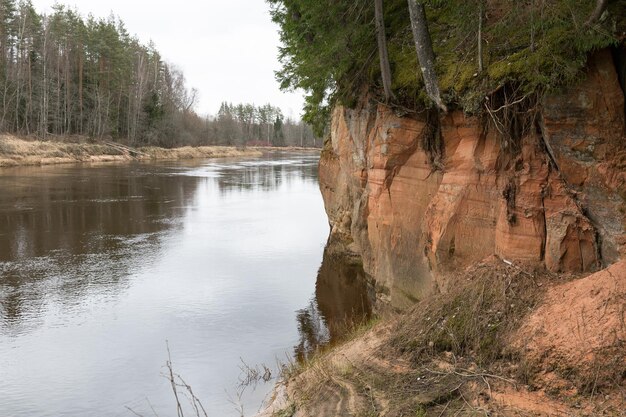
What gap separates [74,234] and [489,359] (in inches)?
753

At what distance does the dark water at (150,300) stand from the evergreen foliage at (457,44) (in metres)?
5.38

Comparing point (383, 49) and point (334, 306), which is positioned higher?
point (383, 49)

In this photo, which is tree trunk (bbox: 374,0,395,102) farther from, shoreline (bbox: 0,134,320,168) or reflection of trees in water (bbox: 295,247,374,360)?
shoreline (bbox: 0,134,320,168)

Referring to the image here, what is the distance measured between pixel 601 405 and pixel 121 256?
53.3ft

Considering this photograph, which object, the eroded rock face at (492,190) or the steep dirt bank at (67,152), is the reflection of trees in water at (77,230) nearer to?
the eroded rock face at (492,190)

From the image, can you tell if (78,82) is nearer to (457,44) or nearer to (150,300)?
(150,300)

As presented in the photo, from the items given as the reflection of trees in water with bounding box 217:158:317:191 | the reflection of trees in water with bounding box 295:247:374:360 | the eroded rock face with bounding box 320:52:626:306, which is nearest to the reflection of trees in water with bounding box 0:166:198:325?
the reflection of trees in water with bounding box 217:158:317:191

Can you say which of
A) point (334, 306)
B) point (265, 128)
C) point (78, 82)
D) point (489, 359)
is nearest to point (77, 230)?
point (334, 306)

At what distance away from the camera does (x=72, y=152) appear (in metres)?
60.0

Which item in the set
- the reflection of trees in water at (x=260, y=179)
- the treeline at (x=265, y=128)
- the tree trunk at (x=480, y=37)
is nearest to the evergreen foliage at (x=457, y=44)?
the tree trunk at (x=480, y=37)

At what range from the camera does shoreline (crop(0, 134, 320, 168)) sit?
170 feet

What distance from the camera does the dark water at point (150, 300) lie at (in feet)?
33.1

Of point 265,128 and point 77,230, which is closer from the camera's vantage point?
point 77,230

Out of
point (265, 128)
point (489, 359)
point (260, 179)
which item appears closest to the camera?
point (489, 359)
